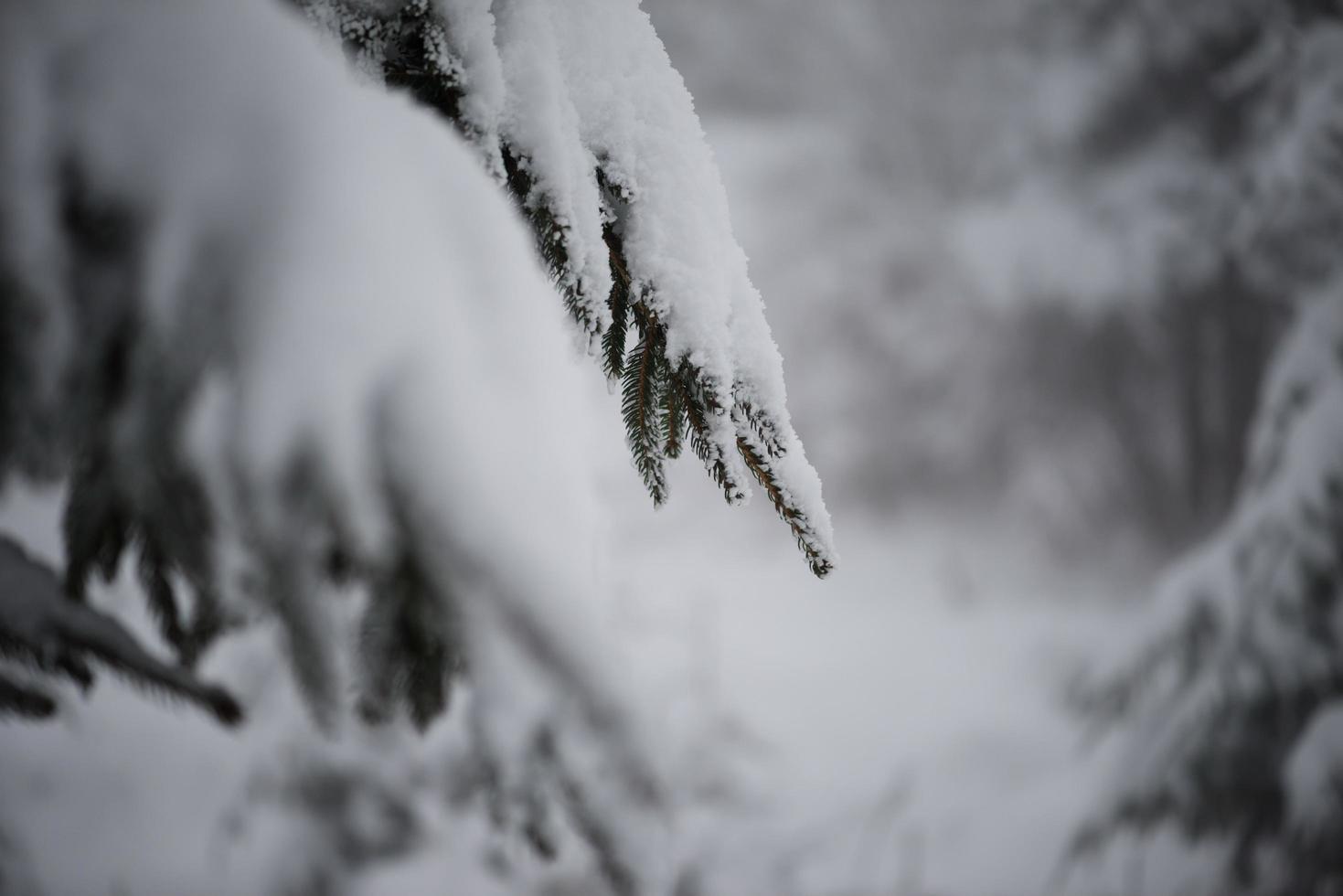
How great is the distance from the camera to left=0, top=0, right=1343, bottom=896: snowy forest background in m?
1.74

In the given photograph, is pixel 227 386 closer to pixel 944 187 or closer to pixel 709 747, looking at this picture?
pixel 709 747

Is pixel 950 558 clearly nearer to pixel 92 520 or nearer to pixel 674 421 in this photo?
pixel 674 421

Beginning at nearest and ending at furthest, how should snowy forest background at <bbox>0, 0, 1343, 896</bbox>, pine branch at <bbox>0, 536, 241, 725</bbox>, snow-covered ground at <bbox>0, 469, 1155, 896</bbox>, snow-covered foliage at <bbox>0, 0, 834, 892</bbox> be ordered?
snow-covered foliage at <bbox>0, 0, 834, 892</bbox>
pine branch at <bbox>0, 536, 241, 725</bbox>
snow-covered ground at <bbox>0, 469, 1155, 896</bbox>
snowy forest background at <bbox>0, 0, 1343, 896</bbox>

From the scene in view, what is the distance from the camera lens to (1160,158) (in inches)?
194

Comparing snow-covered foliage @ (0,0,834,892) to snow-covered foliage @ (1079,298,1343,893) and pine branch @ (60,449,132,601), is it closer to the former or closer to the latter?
pine branch @ (60,449,132,601)

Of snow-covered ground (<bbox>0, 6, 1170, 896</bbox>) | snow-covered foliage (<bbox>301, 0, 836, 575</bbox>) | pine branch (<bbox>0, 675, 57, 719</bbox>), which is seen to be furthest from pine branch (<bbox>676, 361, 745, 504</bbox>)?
pine branch (<bbox>0, 675, 57, 719</bbox>)

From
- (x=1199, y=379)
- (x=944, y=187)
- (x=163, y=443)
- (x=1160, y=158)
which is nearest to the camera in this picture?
(x=163, y=443)

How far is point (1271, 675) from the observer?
7.84ft

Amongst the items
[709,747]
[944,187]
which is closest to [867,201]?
[944,187]

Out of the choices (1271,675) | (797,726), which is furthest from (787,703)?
(1271,675)

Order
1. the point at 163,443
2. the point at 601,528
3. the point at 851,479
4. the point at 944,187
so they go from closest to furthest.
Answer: the point at 163,443, the point at 601,528, the point at 944,187, the point at 851,479

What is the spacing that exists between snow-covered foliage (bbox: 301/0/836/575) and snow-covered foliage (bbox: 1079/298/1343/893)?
2.96 meters

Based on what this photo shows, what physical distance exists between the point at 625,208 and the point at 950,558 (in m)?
7.77

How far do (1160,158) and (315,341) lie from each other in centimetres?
651
